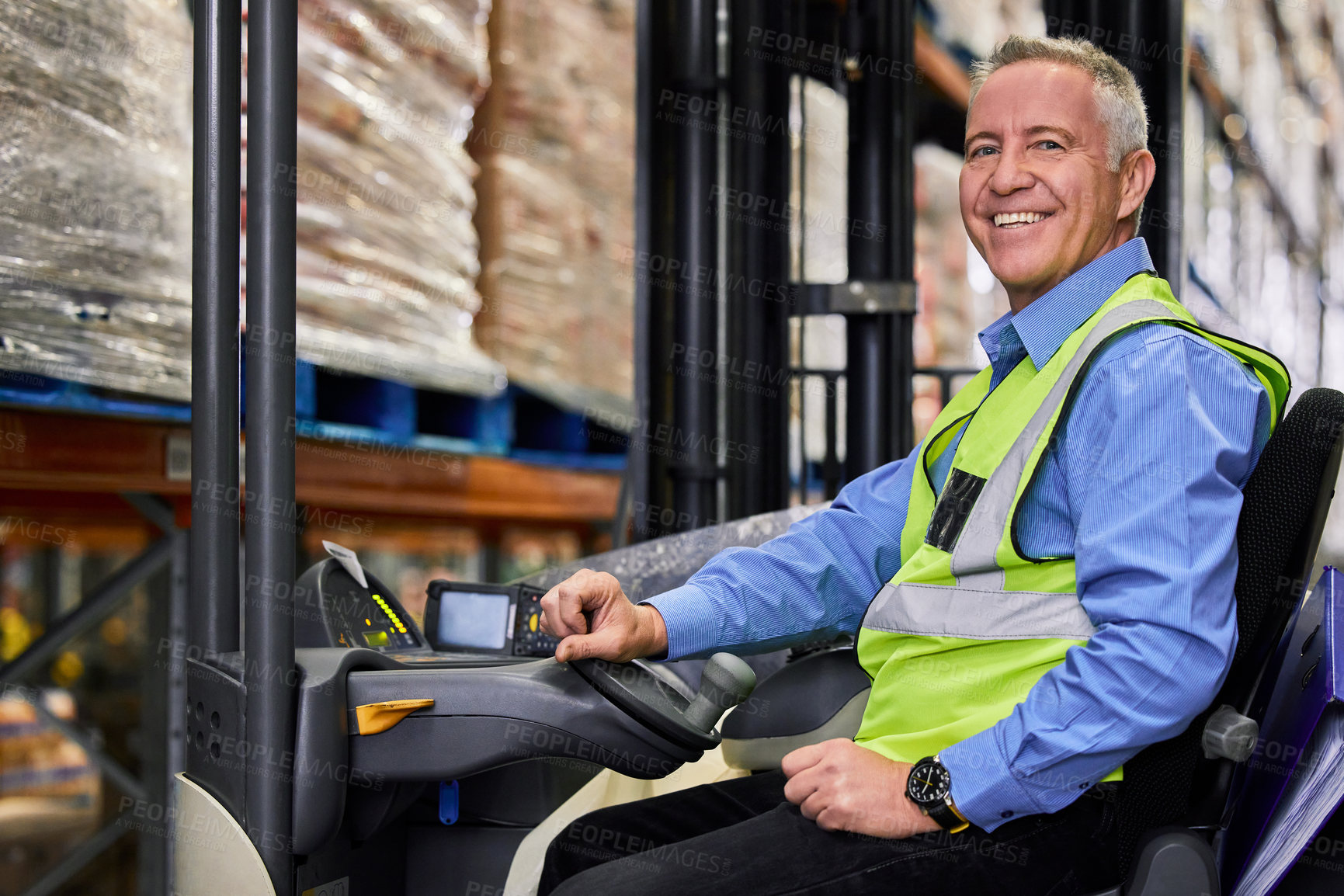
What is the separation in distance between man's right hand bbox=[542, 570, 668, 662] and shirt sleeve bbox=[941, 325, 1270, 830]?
18.2 inches

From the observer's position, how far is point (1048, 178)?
1450 millimetres

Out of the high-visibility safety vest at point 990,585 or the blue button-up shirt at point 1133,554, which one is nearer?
the blue button-up shirt at point 1133,554

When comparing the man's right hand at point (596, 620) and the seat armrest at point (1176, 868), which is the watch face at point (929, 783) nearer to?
the seat armrest at point (1176, 868)

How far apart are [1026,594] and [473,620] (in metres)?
1.07

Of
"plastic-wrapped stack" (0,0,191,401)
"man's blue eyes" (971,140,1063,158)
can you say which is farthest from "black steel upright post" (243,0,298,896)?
"plastic-wrapped stack" (0,0,191,401)

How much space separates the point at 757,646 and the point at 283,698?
25.6 inches

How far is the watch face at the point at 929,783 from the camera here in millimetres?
1240

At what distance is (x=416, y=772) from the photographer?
152cm

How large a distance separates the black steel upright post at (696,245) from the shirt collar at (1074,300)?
208cm

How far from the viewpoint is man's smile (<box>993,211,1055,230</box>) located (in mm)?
1471
